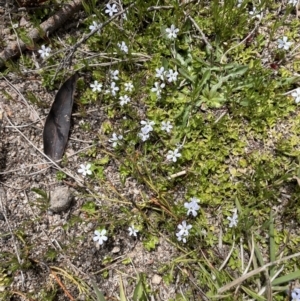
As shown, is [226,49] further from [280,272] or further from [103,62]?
[280,272]

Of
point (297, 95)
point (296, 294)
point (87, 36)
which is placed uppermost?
point (87, 36)

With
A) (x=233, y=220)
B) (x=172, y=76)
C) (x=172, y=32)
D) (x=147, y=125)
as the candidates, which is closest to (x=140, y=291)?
(x=233, y=220)

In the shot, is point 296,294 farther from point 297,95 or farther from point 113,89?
point 113,89

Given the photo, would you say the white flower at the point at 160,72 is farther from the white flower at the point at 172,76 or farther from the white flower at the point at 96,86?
the white flower at the point at 96,86

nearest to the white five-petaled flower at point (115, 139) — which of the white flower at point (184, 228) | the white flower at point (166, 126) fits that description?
the white flower at point (166, 126)

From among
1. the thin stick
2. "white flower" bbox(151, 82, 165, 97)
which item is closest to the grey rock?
the thin stick

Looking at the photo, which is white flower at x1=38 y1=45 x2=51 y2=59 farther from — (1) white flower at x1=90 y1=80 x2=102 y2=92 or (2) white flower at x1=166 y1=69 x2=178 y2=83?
(2) white flower at x1=166 y1=69 x2=178 y2=83
